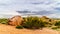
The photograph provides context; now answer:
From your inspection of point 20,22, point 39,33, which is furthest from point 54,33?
point 20,22

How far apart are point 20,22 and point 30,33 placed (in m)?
6.15

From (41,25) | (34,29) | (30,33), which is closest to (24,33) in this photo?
(30,33)

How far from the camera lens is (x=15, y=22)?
966 inches

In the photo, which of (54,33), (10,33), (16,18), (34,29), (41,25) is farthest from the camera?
(16,18)

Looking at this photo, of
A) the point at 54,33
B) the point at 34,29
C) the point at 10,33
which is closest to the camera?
the point at 10,33

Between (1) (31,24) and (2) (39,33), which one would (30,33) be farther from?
(1) (31,24)

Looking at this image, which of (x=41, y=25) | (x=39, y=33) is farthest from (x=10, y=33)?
(x=41, y=25)

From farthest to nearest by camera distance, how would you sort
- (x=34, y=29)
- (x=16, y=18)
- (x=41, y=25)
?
1. (x=16, y=18)
2. (x=41, y=25)
3. (x=34, y=29)

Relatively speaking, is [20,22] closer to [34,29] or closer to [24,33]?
[34,29]

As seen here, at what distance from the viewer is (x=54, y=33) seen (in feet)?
63.8

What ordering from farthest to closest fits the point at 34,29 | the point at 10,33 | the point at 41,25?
the point at 41,25 < the point at 34,29 < the point at 10,33

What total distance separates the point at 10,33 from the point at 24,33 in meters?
1.49

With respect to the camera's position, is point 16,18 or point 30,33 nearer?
point 30,33

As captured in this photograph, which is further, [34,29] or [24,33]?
[34,29]
